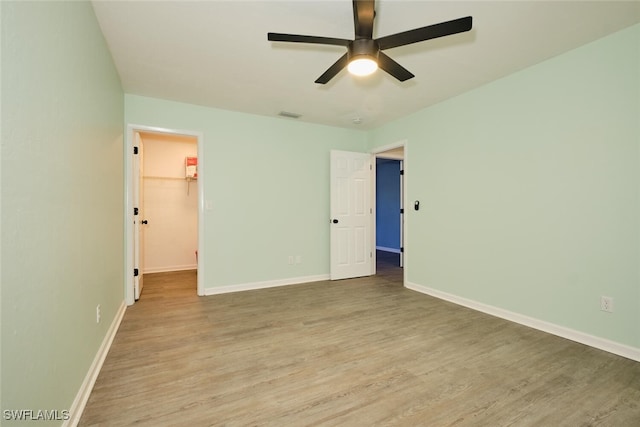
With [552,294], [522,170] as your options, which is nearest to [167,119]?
[522,170]

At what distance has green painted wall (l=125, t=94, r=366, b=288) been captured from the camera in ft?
12.5

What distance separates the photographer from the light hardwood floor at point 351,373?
1.58 metres

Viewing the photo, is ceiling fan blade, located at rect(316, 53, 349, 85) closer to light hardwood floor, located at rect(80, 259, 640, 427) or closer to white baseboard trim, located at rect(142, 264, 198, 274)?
light hardwood floor, located at rect(80, 259, 640, 427)

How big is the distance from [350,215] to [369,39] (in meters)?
3.09

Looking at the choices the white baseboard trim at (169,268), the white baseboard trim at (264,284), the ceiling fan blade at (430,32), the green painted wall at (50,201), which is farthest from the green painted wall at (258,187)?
the ceiling fan blade at (430,32)

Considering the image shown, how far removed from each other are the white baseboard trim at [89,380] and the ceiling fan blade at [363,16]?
2.67 m

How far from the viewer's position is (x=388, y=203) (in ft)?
26.1

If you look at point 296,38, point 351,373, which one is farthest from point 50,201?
point 351,373

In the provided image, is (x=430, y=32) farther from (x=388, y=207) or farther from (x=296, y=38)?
(x=388, y=207)

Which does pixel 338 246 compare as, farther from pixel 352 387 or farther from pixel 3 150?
pixel 3 150

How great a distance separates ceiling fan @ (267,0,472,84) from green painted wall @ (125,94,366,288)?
2257 millimetres

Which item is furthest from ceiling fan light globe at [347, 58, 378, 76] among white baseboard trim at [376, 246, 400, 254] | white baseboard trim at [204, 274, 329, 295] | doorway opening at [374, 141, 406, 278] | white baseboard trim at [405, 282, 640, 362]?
white baseboard trim at [376, 246, 400, 254]

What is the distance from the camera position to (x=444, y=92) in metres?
3.38

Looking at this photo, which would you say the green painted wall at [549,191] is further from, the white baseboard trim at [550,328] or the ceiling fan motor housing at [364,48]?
the ceiling fan motor housing at [364,48]
